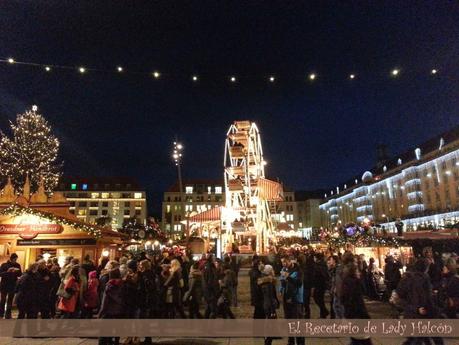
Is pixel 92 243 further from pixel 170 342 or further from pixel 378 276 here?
pixel 378 276

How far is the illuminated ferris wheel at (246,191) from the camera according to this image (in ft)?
86.8

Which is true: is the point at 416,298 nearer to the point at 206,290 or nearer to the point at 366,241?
the point at 206,290

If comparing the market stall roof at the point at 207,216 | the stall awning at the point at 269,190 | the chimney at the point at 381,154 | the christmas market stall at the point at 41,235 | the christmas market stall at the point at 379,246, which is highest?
the chimney at the point at 381,154

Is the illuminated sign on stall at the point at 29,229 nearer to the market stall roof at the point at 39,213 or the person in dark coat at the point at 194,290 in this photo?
the market stall roof at the point at 39,213

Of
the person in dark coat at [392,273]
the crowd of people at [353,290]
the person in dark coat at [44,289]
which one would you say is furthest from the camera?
the person in dark coat at [392,273]

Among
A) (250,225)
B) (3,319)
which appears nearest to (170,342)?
(3,319)

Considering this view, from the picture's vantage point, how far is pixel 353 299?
21.0ft

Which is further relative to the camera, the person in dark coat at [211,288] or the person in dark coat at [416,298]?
the person in dark coat at [211,288]

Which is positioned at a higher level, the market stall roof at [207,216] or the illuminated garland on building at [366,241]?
the market stall roof at [207,216]

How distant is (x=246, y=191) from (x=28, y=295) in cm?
1906

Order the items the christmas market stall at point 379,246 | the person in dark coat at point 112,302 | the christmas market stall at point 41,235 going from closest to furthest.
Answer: the person in dark coat at point 112,302 → the christmas market stall at point 41,235 → the christmas market stall at point 379,246

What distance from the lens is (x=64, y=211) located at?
58.4 ft

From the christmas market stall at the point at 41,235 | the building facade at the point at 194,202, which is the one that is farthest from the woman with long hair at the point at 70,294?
the building facade at the point at 194,202

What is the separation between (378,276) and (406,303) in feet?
29.9
